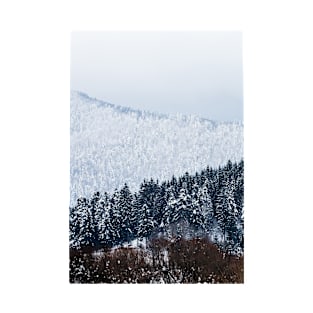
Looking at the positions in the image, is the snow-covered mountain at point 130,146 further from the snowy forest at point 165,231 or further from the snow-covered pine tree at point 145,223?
the snow-covered pine tree at point 145,223

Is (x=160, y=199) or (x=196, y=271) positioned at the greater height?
(x=160, y=199)

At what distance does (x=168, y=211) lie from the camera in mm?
5273

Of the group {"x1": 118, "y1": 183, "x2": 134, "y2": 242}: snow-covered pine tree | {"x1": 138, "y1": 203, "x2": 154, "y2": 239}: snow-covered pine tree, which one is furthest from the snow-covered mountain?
{"x1": 138, "y1": 203, "x2": 154, "y2": 239}: snow-covered pine tree

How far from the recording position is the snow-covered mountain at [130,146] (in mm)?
5246

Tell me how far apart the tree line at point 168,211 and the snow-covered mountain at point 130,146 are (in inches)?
2.7

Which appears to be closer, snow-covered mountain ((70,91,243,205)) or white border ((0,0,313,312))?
white border ((0,0,313,312))

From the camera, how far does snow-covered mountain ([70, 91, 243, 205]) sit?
5246 millimetres

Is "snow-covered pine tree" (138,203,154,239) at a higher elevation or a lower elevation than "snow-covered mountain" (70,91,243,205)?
lower

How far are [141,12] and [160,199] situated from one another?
50.2 inches

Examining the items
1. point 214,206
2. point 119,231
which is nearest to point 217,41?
point 214,206

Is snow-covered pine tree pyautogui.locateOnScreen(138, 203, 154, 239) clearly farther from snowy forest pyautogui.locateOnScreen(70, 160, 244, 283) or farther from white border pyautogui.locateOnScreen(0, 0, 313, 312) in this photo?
white border pyautogui.locateOnScreen(0, 0, 313, 312)
